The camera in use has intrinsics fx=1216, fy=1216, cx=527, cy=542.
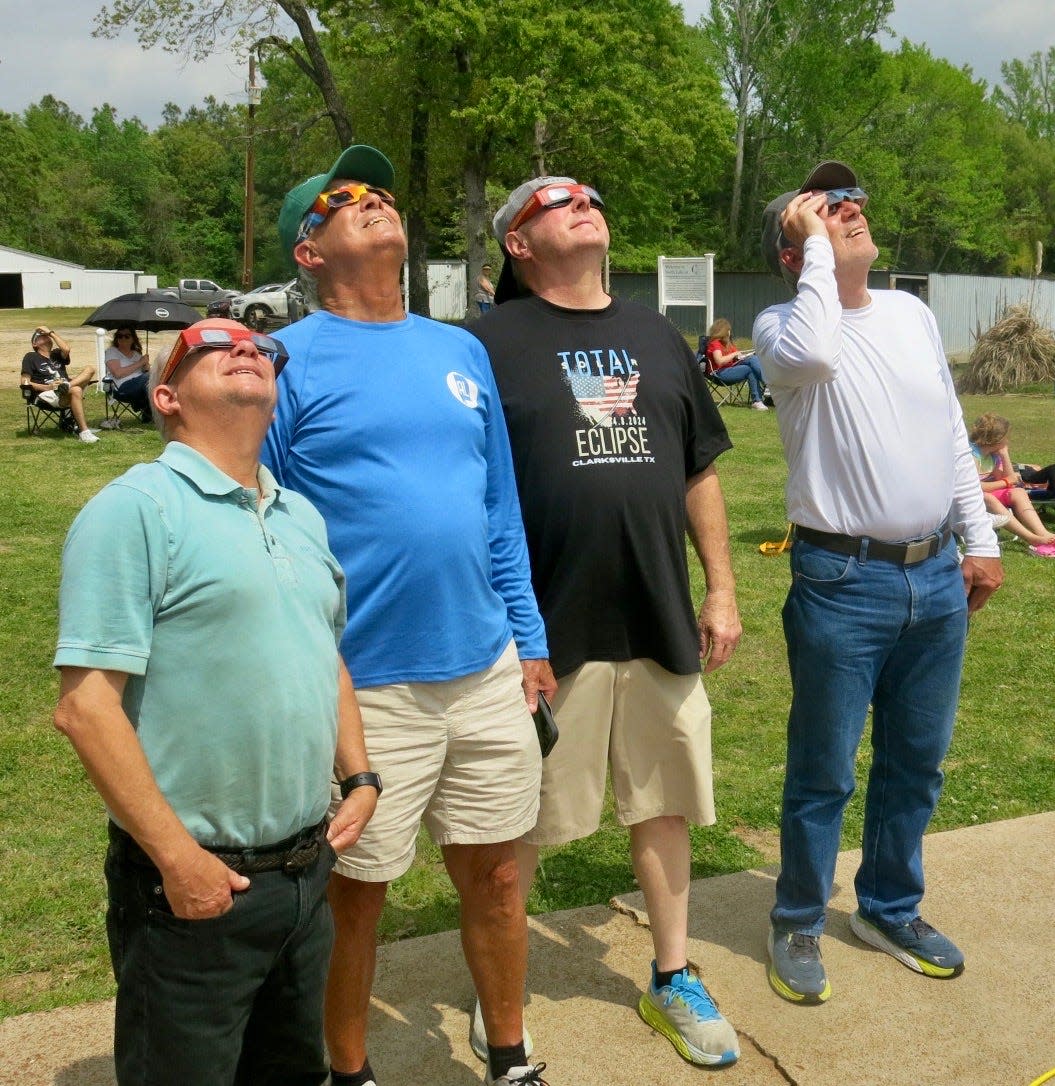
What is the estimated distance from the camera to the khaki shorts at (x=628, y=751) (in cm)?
297

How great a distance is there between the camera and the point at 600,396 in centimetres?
288

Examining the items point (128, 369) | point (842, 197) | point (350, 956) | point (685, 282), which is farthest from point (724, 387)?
point (350, 956)

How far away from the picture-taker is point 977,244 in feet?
213

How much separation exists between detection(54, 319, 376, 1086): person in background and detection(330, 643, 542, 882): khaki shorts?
0.35m

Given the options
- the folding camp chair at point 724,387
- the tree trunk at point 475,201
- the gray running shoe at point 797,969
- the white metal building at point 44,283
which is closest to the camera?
the gray running shoe at point 797,969

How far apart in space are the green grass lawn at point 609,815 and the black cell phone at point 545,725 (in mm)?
1074

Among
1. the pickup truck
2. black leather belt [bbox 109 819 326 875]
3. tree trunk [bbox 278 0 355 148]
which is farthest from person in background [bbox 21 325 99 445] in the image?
the pickup truck

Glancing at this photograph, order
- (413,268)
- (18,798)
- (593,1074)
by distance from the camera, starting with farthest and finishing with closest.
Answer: (413,268) → (18,798) → (593,1074)

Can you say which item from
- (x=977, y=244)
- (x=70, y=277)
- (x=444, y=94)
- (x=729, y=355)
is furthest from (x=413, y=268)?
(x=977, y=244)

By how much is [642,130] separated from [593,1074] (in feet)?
104

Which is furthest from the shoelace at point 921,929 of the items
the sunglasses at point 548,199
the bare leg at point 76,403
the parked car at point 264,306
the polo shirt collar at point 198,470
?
the parked car at point 264,306

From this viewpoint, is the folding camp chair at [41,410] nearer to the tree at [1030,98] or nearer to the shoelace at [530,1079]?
the shoelace at [530,1079]

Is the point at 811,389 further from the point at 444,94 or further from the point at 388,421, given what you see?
the point at 444,94

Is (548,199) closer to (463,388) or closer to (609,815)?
(463,388)
